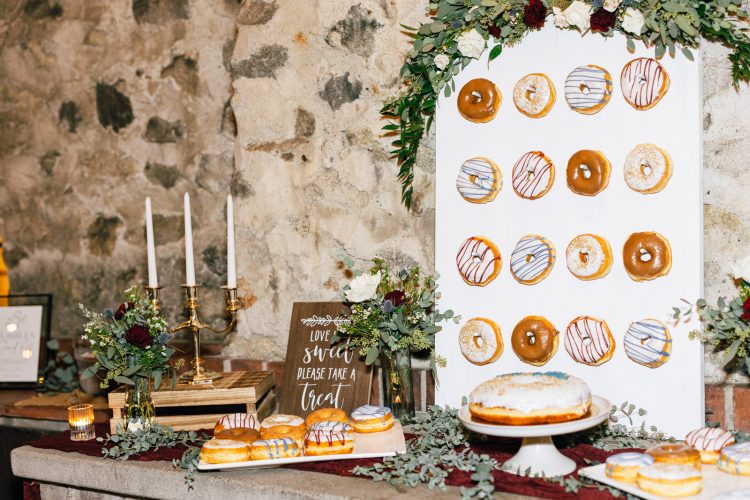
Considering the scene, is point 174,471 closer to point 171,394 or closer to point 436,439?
point 171,394

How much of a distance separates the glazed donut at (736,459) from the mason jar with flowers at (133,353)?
1350 millimetres

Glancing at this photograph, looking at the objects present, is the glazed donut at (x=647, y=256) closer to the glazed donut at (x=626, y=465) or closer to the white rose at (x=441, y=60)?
the glazed donut at (x=626, y=465)

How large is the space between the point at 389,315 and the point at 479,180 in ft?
1.39

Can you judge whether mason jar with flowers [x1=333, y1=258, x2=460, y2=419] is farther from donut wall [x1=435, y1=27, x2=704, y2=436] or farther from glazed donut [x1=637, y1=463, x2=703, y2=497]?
glazed donut [x1=637, y1=463, x2=703, y2=497]

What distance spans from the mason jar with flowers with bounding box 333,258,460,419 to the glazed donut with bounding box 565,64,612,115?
580 mm

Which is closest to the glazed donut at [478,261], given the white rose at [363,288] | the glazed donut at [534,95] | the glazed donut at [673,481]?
the white rose at [363,288]

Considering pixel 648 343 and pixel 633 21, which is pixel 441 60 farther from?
pixel 648 343

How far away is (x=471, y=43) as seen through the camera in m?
1.94

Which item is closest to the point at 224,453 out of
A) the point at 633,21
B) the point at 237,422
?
the point at 237,422

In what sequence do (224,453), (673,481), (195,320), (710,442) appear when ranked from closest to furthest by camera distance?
(673,481) → (710,442) → (224,453) → (195,320)

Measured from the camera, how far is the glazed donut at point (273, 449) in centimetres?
166

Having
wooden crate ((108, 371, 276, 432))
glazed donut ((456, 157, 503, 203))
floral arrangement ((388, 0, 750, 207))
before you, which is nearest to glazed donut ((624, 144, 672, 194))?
floral arrangement ((388, 0, 750, 207))

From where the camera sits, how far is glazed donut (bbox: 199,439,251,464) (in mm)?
1652

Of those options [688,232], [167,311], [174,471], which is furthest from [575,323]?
[167,311]
